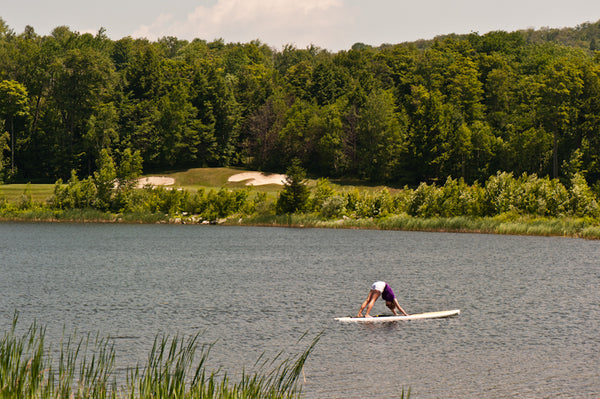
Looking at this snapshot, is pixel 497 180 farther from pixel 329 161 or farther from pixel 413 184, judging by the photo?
pixel 329 161

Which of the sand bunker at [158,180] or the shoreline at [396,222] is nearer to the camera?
the shoreline at [396,222]

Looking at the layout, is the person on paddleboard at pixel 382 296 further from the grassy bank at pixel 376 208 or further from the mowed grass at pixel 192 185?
the mowed grass at pixel 192 185

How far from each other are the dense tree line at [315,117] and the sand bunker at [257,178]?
26.3 ft

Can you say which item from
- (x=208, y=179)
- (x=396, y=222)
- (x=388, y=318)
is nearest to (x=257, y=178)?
(x=208, y=179)

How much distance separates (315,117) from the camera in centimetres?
13675

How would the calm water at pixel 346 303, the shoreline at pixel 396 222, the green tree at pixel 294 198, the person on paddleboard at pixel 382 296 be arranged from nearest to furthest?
the calm water at pixel 346 303, the person on paddleboard at pixel 382 296, the shoreline at pixel 396 222, the green tree at pixel 294 198

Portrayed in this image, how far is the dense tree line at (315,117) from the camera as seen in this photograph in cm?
11925

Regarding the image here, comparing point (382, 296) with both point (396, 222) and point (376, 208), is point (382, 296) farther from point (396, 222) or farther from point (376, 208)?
point (376, 208)

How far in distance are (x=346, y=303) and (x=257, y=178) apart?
289 feet

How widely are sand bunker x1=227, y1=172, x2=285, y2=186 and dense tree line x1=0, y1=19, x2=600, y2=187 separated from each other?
8003 millimetres

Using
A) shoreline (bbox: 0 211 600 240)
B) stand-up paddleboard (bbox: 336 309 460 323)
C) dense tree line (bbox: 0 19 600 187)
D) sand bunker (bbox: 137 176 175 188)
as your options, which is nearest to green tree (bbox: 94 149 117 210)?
shoreline (bbox: 0 211 600 240)

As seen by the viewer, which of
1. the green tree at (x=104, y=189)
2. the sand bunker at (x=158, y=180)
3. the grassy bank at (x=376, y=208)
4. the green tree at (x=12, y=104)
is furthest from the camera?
the green tree at (x=12, y=104)

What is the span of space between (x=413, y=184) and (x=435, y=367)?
10298 cm

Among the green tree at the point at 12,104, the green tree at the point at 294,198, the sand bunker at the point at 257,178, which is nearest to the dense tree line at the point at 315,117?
the green tree at the point at 12,104
